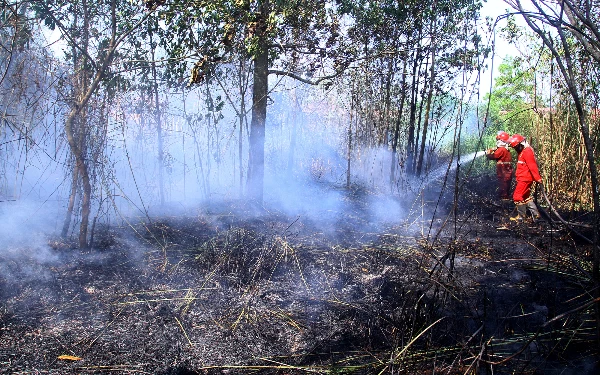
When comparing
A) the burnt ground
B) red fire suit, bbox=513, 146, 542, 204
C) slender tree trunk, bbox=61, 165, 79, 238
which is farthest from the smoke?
red fire suit, bbox=513, 146, 542, 204

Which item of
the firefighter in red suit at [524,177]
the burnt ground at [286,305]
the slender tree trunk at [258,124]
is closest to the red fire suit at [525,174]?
the firefighter in red suit at [524,177]

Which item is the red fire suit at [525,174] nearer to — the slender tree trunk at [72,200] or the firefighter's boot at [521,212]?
the firefighter's boot at [521,212]

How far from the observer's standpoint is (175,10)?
6301mm

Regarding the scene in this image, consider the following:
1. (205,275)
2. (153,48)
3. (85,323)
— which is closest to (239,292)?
(205,275)

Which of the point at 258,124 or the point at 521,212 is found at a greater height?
the point at 258,124

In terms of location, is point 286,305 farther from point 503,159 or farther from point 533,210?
point 503,159

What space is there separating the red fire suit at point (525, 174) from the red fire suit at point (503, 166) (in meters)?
1.05

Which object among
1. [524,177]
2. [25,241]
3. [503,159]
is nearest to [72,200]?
[25,241]

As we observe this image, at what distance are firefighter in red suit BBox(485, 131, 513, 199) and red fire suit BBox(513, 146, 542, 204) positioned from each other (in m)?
1.06

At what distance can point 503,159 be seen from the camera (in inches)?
385

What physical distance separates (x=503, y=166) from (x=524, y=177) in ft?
5.35

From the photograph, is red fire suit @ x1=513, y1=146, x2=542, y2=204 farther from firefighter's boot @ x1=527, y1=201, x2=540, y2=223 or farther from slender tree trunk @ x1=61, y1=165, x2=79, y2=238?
slender tree trunk @ x1=61, y1=165, x2=79, y2=238

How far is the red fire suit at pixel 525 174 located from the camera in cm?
810

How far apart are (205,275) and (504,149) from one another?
756 centimetres
